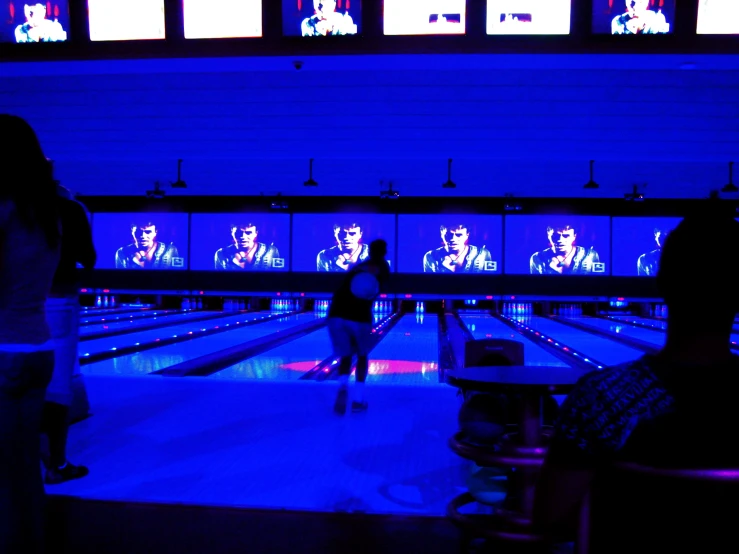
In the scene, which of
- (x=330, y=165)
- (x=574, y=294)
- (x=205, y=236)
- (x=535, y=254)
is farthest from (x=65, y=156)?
(x=574, y=294)

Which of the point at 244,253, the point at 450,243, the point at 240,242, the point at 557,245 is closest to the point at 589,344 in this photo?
the point at 557,245

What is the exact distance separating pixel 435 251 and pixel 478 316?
1.61 m

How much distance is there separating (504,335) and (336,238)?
16.7ft

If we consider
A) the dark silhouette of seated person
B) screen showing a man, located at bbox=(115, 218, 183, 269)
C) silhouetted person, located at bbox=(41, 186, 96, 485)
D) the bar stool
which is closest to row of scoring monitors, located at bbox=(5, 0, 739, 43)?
silhouetted person, located at bbox=(41, 186, 96, 485)

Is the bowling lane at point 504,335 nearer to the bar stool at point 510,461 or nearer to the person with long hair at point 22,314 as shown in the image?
the bar stool at point 510,461

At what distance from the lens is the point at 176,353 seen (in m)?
6.38

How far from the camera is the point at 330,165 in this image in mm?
9609

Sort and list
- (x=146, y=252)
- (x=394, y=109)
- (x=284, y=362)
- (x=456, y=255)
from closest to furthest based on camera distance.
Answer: (x=284, y=362), (x=394, y=109), (x=456, y=255), (x=146, y=252)

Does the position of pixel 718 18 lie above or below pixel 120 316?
above

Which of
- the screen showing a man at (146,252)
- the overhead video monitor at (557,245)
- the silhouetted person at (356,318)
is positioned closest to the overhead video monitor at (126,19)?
the silhouetted person at (356,318)

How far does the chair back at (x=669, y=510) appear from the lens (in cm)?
83

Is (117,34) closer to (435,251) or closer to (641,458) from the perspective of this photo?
(641,458)

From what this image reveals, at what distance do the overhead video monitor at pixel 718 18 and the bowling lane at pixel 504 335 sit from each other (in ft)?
10.5

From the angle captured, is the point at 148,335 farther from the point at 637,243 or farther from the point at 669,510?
the point at 637,243
